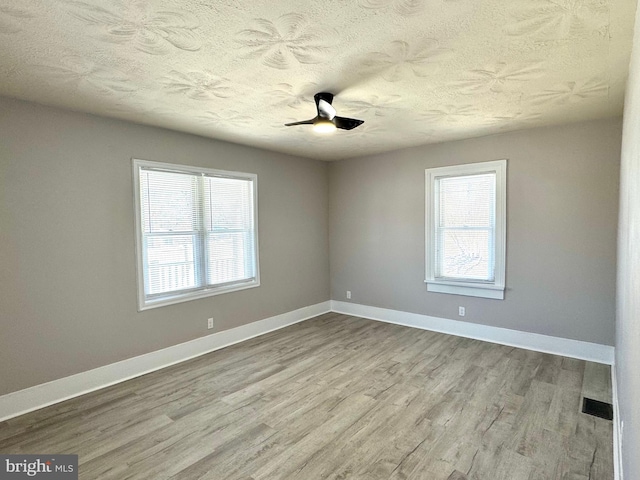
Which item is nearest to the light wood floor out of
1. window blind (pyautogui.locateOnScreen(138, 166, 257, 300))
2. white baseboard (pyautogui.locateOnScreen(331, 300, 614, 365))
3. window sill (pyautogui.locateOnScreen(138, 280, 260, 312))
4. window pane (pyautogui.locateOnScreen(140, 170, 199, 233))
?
white baseboard (pyautogui.locateOnScreen(331, 300, 614, 365))

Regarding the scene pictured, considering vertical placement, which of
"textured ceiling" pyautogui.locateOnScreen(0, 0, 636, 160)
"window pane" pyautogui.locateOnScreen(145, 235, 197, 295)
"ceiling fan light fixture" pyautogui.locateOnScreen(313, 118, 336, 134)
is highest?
"textured ceiling" pyautogui.locateOnScreen(0, 0, 636, 160)

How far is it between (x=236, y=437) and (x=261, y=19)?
273cm

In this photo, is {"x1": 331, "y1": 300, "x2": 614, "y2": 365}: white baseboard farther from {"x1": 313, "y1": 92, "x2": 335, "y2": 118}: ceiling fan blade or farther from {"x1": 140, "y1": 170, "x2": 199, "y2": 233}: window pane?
{"x1": 313, "y1": 92, "x2": 335, "y2": 118}: ceiling fan blade

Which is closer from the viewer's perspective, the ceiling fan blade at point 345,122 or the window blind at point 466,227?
the ceiling fan blade at point 345,122

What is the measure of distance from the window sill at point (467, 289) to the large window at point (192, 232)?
2.54m

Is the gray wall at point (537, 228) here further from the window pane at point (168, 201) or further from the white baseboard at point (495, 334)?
the window pane at point (168, 201)

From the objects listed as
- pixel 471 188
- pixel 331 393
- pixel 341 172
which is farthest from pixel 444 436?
pixel 341 172

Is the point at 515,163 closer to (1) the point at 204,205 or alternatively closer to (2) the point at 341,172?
(2) the point at 341,172

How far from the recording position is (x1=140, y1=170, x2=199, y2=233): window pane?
362 centimetres

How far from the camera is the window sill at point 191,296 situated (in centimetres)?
363

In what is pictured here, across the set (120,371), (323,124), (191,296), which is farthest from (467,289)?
(120,371)

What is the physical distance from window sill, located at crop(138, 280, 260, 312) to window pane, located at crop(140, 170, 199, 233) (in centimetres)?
76

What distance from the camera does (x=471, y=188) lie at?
4.47 meters

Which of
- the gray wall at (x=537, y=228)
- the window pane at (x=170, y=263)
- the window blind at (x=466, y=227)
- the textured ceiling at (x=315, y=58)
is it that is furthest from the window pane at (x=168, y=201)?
the window blind at (x=466, y=227)
